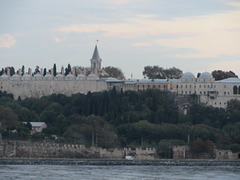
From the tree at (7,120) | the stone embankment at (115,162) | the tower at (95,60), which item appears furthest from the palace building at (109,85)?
the stone embankment at (115,162)

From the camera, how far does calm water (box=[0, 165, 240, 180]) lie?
5416cm

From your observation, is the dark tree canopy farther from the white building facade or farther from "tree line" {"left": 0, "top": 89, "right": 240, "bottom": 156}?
"tree line" {"left": 0, "top": 89, "right": 240, "bottom": 156}

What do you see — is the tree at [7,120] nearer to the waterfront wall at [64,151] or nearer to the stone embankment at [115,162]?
the waterfront wall at [64,151]

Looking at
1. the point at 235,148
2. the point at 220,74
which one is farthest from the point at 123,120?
the point at 220,74

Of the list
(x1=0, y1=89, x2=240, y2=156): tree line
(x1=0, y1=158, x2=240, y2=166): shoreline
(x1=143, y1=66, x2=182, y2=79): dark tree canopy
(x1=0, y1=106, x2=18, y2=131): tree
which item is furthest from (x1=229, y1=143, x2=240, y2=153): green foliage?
(x1=143, y1=66, x2=182, y2=79): dark tree canopy

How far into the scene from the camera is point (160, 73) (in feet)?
342

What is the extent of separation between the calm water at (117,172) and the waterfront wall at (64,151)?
23.3 ft

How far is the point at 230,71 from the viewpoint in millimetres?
97625

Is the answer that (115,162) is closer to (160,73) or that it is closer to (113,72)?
(160,73)

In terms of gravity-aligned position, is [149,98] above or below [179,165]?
above

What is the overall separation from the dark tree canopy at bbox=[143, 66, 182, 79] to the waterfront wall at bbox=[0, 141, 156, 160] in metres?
34.2

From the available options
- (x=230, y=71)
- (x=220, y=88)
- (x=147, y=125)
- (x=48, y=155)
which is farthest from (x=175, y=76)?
(x=48, y=155)

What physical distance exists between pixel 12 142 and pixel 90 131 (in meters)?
6.83

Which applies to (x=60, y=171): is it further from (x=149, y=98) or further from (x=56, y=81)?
(x=56, y=81)
